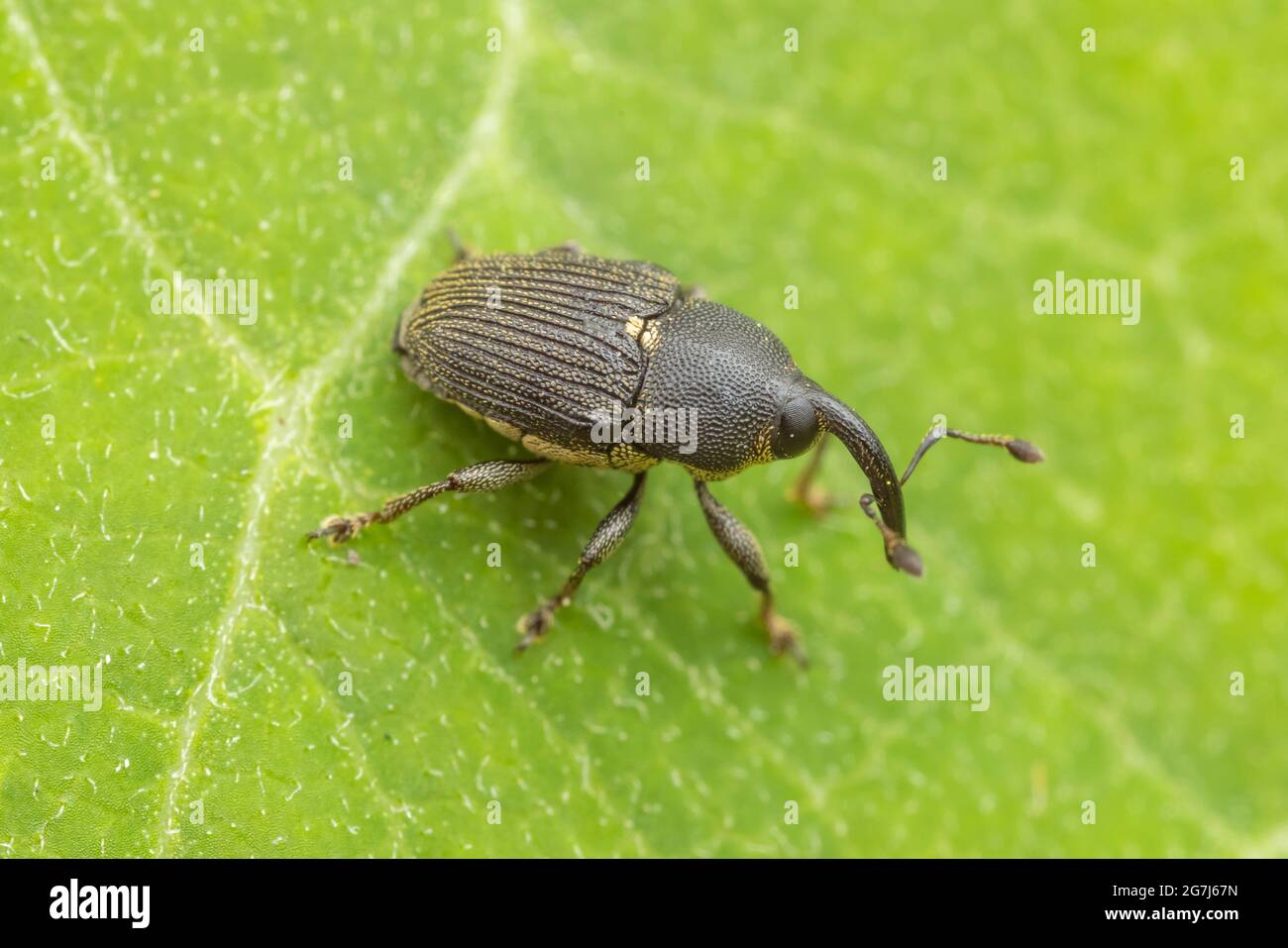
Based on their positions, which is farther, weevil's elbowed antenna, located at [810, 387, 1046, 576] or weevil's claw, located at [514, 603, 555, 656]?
weevil's claw, located at [514, 603, 555, 656]

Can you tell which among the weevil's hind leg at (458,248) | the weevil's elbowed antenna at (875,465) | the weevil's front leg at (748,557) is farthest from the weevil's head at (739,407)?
the weevil's hind leg at (458,248)

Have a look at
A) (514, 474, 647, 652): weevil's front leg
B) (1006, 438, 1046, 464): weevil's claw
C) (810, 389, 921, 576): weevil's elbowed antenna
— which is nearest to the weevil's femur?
(810, 389, 921, 576): weevil's elbowed antenna

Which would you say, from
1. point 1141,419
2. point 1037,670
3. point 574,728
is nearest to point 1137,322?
point 1141,419

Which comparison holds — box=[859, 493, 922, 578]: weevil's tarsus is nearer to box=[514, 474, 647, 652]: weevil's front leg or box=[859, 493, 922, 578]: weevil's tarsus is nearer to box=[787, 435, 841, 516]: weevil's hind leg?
box=[787, 435, 841, 516]: weevil's hind leg

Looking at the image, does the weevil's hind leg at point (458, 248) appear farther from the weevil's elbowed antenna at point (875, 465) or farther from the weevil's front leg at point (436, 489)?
the weevil's elbowed antenna at point (875, 465)

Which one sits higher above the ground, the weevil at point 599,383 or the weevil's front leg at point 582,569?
the weevil at point 599,383
